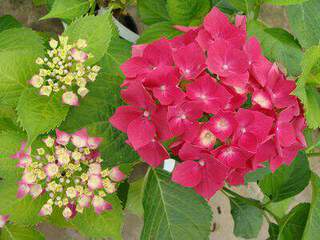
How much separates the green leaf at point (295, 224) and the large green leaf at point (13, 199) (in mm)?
459

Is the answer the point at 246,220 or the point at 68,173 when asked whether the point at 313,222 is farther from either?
the point at 68,173

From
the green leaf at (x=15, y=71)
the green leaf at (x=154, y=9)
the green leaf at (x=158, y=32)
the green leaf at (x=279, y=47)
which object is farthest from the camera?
the green leaf at (x=154, y=9)

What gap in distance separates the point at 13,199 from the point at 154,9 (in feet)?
1.84

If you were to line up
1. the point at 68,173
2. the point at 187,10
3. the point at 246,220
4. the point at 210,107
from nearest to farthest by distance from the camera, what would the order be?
the point at 210,107 → the point at 68,173 → the point at 187,10 → the point at 246,220

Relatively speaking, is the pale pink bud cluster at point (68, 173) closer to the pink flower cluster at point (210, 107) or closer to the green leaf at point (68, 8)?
the pink flower cluster at point (210, 107)

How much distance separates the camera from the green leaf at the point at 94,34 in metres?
0.84

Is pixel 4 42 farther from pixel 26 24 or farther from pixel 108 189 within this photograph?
pixel 26 24

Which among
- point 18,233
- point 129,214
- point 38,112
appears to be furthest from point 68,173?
point 129,214

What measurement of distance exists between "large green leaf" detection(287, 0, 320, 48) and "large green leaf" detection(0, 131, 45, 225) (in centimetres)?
57

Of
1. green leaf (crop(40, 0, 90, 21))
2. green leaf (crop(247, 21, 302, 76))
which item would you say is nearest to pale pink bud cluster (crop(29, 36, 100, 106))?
green leaf (crop(40, 0, 90, 21))

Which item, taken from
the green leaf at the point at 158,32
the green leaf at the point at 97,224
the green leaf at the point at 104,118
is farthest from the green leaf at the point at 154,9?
the green leaf at the point at 97,224

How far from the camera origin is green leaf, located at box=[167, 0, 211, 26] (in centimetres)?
101

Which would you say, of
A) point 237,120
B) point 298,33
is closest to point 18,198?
point 237,120

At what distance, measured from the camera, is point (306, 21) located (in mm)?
979
